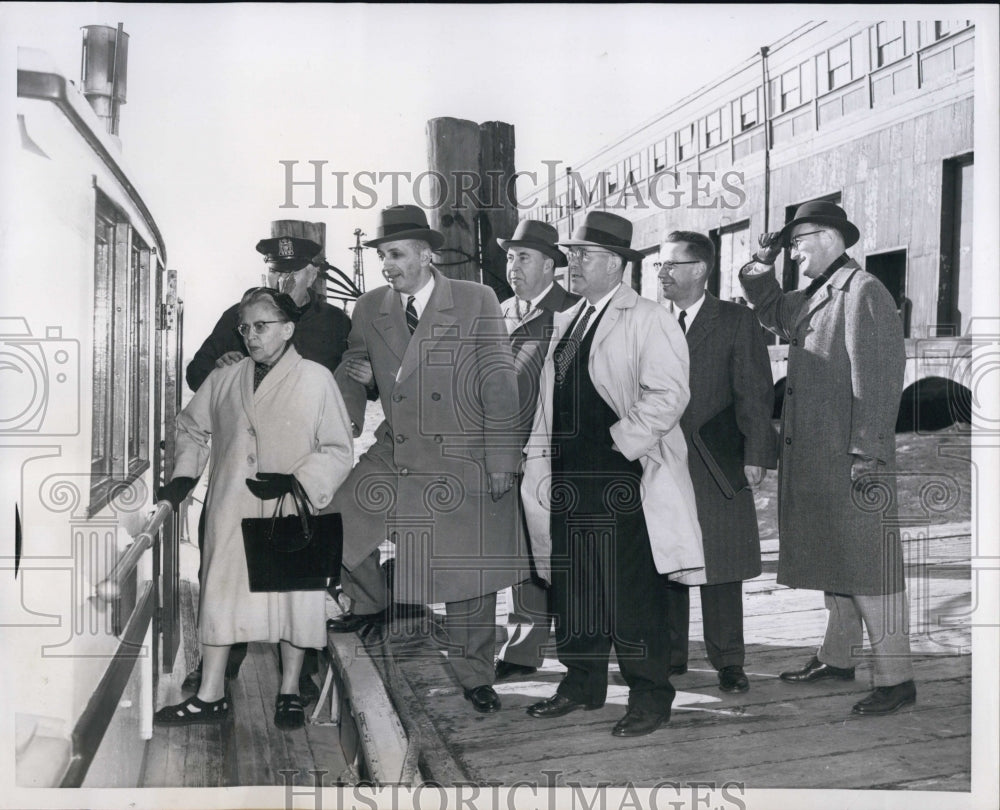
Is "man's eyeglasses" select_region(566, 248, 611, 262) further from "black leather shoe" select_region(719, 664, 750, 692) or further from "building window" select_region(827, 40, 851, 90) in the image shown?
"black leather shoe" select_region(719, 664, 750, 692)

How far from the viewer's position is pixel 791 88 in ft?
11.3

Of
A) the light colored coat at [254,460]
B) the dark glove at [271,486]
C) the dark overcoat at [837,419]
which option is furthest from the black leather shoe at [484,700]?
the dark overcoat at [837,419]

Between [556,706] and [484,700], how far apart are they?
226 mm

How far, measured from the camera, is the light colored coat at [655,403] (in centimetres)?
326

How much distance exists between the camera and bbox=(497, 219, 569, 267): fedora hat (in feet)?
11.1

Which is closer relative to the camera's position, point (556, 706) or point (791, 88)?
point (556, 706)

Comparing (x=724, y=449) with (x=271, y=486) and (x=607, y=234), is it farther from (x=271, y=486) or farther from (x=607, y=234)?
(x=271, y=486)

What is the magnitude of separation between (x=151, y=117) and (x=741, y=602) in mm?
2427

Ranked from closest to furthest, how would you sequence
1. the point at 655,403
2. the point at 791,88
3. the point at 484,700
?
1. the point at 655,403
2. the point at 484,700
3. the point at 791,88

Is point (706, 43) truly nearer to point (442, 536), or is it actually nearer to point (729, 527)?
point (729, 527)

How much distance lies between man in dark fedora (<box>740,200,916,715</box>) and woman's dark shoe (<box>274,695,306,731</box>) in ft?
5.08

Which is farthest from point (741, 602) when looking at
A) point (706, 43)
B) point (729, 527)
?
point (706, 43)

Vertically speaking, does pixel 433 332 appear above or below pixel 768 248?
below

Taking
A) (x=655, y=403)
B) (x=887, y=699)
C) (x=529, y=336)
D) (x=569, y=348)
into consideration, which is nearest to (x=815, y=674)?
(x=887, y=699)
